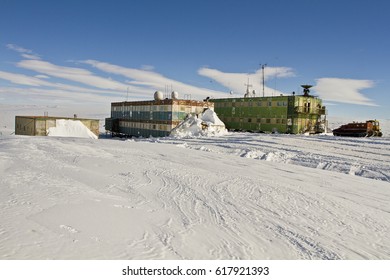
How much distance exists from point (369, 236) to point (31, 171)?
941 cm


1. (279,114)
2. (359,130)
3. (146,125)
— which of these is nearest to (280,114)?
(279,114)

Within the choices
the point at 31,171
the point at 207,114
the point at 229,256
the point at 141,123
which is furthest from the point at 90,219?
the point at 141,123

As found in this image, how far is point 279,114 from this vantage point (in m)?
34.5

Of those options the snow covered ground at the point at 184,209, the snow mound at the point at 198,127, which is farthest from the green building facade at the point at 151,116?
the snow covered ground at the point at 184,209

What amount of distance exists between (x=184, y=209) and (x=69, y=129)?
26.2 m

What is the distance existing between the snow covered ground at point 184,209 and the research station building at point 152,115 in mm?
20063

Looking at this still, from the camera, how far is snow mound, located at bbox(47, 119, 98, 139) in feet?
96.1

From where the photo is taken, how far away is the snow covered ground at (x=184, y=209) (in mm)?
4836

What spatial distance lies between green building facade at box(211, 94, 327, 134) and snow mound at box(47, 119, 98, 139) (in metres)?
18.6

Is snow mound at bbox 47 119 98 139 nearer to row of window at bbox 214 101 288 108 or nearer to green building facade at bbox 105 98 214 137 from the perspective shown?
green building facade at bbox 105 98 214 137

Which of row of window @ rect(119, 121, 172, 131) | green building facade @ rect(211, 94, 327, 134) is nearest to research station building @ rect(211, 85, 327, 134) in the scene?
green building facade @ rect(211, 94, 327, 134)

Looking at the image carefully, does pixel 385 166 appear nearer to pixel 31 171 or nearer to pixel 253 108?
pixel 31 171

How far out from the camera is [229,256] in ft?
15.4

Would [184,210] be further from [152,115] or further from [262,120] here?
[262,120]
